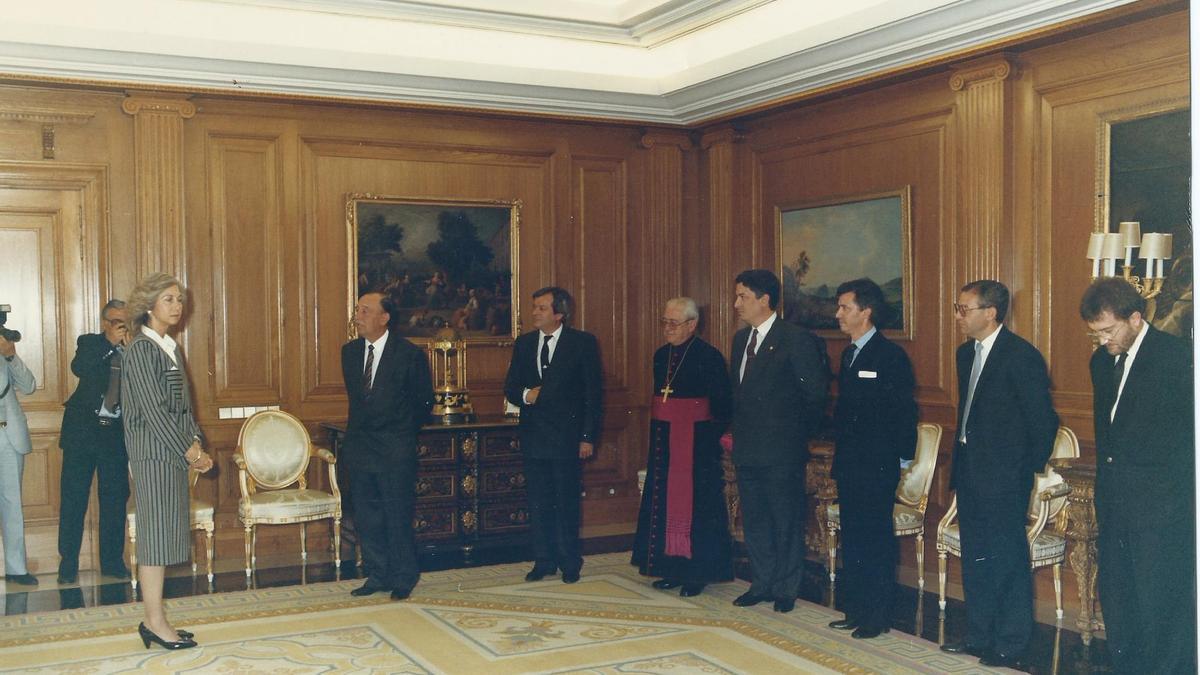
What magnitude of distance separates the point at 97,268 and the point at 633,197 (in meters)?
4.07

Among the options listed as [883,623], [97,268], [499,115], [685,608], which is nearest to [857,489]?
[883,623]

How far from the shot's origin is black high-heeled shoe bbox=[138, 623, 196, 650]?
18.5 ft

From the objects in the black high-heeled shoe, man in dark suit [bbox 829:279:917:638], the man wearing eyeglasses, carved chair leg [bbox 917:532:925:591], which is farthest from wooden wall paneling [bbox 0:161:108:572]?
carved chair leg [bbox 917:532:925:591]

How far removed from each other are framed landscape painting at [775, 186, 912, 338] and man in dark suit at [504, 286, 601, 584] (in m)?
2.01

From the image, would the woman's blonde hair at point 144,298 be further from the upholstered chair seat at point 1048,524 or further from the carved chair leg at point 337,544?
the upholstered chair seat at point 1048,524

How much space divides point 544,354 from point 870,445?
2.25 metres

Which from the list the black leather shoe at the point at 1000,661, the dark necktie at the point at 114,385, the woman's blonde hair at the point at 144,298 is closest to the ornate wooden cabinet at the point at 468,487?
the dark necktie at the point at 114,385

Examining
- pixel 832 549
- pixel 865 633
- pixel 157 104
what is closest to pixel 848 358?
pixel 865 633

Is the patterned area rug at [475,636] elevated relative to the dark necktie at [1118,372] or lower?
lower

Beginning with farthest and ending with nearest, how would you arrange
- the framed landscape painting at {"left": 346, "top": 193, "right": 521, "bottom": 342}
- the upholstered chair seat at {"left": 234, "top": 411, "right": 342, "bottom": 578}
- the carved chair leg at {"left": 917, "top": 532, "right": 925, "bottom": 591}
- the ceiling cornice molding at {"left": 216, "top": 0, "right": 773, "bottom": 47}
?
1. the framed landscape painting at {"left": 346, "top": 193, "right": 521, "bottom": 342}
2. the ceiling cornice molding at {"left": 216, "top": 0, "right": 773, "bottom": 47}
3. the upholstered chair seat at {"left": 234, "top": 411, "right": 342, "bottom": 578}
4. the carved chair leg at {"left": 917, "top": 532, "right": 925, "bottom": 591}

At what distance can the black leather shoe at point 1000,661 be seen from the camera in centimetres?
538

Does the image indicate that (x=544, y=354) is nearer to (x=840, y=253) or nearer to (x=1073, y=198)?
(x=840, y=253)

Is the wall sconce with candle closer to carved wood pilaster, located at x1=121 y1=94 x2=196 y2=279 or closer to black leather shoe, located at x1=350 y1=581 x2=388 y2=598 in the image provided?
black leather shoe, located at x1=350 y1=581 x2=388 y2=598

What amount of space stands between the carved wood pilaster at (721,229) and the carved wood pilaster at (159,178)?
3996 mm
